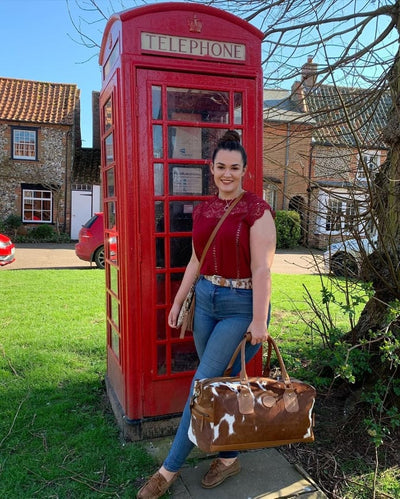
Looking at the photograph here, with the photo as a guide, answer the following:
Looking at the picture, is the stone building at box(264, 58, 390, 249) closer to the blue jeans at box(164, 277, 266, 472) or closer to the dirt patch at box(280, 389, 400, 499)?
the blue jeans at box(164, 277, 266, 472)

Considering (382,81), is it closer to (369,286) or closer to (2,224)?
(369,286)

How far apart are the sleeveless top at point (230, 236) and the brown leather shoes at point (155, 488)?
50.2 inches

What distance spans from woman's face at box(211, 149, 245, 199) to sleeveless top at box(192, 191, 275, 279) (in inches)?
3.5

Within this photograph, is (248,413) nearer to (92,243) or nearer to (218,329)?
(218,329)

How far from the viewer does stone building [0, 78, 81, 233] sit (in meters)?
23.0

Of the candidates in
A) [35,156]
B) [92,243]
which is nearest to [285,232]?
[92,243]

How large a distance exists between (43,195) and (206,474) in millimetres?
23207

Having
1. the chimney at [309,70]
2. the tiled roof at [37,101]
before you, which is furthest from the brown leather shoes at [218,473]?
the tiled roof at [37,101]

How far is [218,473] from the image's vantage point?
2.70m

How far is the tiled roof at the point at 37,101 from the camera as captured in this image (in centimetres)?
2311

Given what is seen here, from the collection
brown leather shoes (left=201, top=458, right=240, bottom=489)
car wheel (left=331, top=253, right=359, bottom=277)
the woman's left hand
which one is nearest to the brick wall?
car wheel (left=331, top=253, right=359, bottom=277)

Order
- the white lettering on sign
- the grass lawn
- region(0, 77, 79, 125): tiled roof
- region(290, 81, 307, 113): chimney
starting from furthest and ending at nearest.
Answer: region(0, 77, 79, 125): tiled roof
region(290, 81, 307, 113): chimney
the white lettering on sign
the grass lawn

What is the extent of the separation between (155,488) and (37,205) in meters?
23.1

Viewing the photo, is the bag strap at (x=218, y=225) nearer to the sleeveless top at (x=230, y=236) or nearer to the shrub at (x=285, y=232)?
the sleeveless top at (x=230, y=236)
